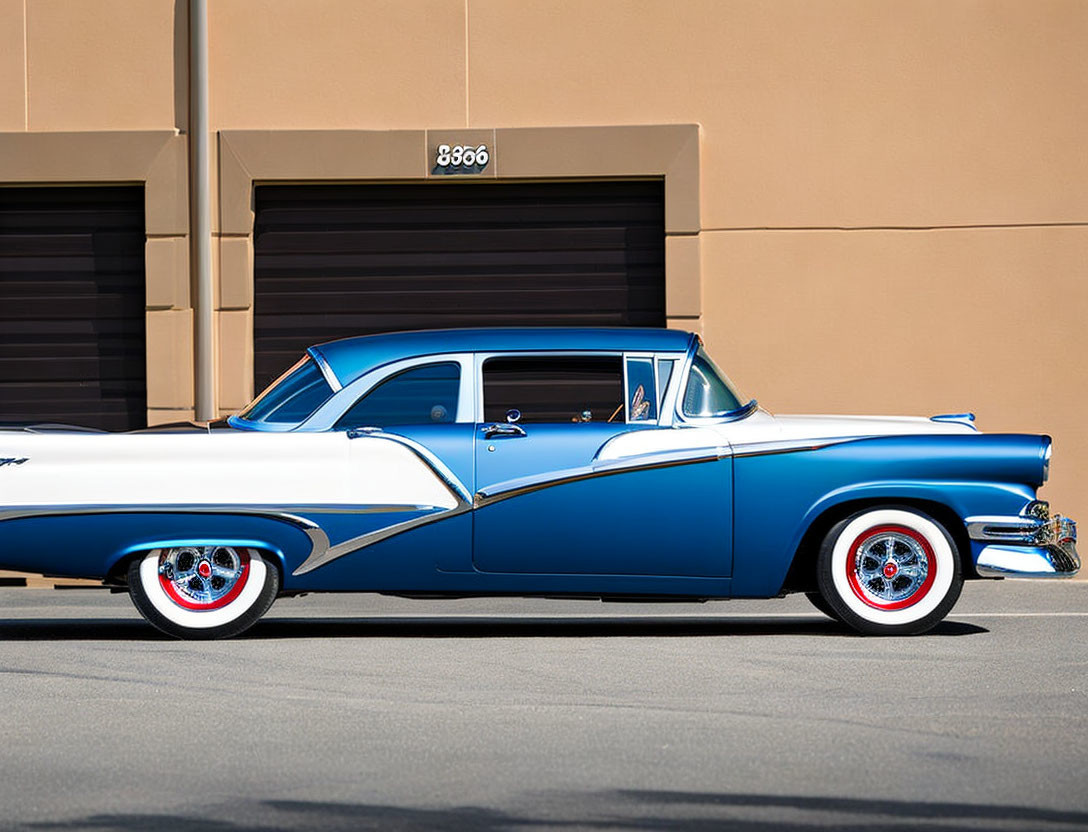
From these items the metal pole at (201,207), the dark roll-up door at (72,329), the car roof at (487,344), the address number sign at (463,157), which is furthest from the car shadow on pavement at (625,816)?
the dark roll-up door at (72,329)

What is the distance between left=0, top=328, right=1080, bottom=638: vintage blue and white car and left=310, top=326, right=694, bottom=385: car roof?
0.13 m

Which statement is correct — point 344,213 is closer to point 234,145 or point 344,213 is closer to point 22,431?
point 234,145

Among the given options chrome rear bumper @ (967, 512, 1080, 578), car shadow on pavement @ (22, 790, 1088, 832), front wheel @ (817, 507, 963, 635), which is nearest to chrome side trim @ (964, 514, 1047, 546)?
chrome rear bumper @ (967, 512, 1080, 578)

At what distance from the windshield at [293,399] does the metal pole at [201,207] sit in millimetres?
5809

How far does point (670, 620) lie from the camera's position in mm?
10773

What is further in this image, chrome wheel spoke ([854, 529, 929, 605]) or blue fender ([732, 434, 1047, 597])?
chrome wheel spoke ([854, 529, 929, 605])

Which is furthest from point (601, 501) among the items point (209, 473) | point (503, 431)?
point (209, 473)

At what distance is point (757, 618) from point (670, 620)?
19.7 inches

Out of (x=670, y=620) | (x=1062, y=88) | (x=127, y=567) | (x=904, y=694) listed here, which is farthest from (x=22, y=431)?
(x=1062, y=88)

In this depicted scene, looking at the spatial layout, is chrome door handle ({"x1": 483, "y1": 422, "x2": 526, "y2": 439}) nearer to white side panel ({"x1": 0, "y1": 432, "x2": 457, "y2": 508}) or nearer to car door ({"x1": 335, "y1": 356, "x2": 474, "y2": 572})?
car door ({"x1": 335, "y1": 356, "x2": 474, "y2": 572})

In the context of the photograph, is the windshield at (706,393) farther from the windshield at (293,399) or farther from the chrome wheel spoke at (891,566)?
the windshield at (293,399)

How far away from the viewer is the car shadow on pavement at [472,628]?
9.68 m

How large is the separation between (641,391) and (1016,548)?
2.03 meters

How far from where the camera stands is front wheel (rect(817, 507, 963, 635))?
9.27 metres
